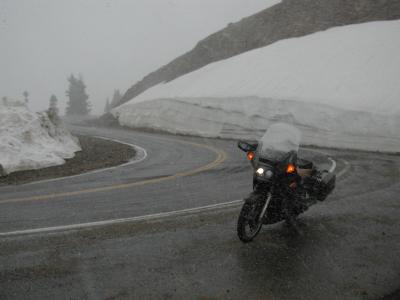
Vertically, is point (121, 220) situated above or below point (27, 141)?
below

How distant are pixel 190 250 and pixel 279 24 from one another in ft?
122

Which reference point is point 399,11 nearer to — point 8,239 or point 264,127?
point 264,127

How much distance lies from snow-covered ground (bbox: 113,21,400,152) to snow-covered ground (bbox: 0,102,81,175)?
13923 millimetres

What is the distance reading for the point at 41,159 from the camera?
506 inches

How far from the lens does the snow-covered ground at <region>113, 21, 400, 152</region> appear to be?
21.2 meters

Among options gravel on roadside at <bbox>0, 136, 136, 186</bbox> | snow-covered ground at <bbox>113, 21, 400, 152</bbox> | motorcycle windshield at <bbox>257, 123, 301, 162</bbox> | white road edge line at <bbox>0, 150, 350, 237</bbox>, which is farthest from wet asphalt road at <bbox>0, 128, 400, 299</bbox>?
snow-covered ground at <bbox>113, 21, 400, 152</bbox>

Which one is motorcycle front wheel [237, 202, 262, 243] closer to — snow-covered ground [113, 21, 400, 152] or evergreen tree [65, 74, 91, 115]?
snow-covered ground [113, 21, 400, 152]

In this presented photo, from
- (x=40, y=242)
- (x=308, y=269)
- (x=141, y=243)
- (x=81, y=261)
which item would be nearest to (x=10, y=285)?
(x=81, y=261)

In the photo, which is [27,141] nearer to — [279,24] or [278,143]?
[278,143]

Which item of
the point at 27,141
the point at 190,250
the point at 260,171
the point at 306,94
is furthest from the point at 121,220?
the point at 306,94

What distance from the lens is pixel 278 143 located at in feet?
17.4

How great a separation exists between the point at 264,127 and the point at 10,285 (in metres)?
22.6

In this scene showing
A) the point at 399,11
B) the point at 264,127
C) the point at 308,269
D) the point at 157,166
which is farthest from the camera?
the point at 399,11

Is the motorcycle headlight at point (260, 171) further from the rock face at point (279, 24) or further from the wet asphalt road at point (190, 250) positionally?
the rock face at point (279, 24)
